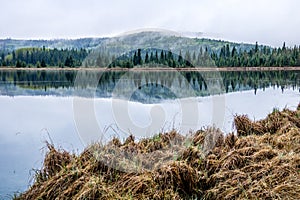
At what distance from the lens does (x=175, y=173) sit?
17.6 ft

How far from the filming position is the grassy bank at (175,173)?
202 inches

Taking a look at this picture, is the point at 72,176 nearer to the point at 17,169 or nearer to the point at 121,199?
the point at 121,199

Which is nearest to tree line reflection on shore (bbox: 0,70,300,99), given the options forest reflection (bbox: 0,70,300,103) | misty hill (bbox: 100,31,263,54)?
forest reflection (bbox: 0,70,300,103)

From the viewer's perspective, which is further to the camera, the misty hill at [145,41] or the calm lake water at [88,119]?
the calm lake water at [88,119]

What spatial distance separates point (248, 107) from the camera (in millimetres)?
19734

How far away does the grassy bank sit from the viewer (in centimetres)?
514

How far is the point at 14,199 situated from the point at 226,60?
250ft

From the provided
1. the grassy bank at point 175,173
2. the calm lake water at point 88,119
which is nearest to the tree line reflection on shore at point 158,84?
the calm lake water at point 88,119

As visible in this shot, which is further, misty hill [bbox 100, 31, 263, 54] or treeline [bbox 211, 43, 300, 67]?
treeline [bbox 211, 43, 300, 67]

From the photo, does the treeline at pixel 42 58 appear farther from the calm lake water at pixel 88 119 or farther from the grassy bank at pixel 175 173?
the grassy bank at pixel 175 173

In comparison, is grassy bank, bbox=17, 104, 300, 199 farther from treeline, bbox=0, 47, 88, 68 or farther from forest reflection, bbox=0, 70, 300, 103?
treeline, bbox=0, 47, 88, 68

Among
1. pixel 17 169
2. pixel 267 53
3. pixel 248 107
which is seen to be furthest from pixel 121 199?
pixel 267 53

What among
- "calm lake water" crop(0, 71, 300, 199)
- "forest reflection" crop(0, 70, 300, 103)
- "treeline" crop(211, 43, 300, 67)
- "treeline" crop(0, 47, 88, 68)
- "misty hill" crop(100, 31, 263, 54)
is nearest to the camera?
"misty hill" crop(100, 31, 263, 54)

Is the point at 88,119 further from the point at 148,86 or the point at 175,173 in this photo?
the point at 148,86
